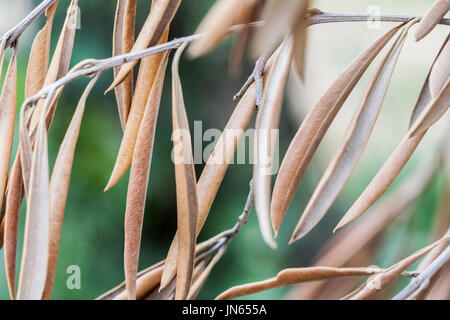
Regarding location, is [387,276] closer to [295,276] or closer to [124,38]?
[295,276]

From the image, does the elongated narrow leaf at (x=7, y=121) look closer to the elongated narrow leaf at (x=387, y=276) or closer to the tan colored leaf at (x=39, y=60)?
the tan colored leaf at (x=39, y=60)

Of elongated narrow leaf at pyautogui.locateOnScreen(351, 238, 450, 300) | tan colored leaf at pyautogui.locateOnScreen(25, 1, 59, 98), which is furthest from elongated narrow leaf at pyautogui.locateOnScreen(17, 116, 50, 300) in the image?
elongated narrow leaf at pyautogui.locateOnScreen(351, 238, 450, 300)

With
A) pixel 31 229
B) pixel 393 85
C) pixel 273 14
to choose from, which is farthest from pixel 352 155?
pixel 393 85

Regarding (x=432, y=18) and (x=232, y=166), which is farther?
(x=232, y=166)

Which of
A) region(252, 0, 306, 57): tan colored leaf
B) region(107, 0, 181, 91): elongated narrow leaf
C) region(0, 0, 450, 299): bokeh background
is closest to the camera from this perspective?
region(252, 0, 306, 57): tan colored leaf

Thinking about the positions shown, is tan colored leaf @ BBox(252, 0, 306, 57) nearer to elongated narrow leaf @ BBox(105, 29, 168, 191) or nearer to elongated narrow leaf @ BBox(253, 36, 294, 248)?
elongated narrow leaf @ BBox(253, 36, 294, 248)

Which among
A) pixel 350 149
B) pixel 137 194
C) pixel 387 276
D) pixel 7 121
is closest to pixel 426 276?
pixel 387 276

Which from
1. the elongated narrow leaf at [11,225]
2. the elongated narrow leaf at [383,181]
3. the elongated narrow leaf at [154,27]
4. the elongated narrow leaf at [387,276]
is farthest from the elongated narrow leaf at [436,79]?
the elongated narrow leaf at [11,225]
